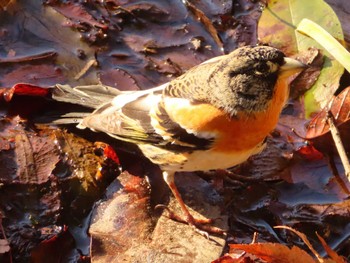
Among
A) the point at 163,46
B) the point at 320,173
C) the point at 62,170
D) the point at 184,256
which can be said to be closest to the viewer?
the point at 184,256

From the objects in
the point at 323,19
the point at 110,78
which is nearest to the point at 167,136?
the point at 110,78

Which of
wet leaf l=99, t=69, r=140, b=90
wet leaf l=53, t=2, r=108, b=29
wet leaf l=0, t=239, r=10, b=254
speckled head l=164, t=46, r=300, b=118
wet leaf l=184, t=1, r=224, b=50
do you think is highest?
speckled head l=164, t=46, r=300, b=118

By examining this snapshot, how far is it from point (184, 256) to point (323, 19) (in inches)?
93.3

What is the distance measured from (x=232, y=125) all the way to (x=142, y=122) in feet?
2.05

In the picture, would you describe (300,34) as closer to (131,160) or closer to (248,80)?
(248,80)

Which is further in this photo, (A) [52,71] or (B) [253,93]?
(A) [52,71]

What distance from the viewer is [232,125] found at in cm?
436

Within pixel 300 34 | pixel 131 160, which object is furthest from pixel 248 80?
pixel 300 34

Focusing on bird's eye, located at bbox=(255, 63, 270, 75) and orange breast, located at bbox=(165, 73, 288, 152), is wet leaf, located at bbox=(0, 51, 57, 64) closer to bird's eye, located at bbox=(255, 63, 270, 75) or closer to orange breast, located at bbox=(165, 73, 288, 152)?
orange breast, located at bbox=(165, 73, 288, 152)

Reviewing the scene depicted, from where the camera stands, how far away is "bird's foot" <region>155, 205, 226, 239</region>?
4.55 m

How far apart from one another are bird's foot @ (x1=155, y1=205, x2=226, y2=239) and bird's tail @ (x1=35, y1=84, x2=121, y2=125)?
0.86m

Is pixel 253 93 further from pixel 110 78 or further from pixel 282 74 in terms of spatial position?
pixel 110 78

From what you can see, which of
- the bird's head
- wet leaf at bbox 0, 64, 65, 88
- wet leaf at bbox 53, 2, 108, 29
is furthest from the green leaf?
wet leaf at bbox 0, 64, 65, 88

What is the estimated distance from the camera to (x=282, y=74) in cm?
439
